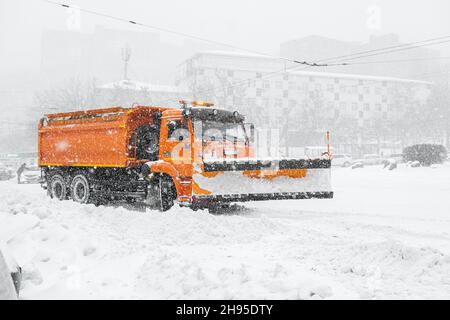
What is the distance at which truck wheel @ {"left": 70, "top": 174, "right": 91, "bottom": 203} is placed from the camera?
46.8ft

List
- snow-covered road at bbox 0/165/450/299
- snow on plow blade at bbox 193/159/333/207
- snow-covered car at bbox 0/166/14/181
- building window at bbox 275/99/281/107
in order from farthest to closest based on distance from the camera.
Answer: building window at bbox 275/99/281/107 < snow-covered car at bbox 0/166/14/181 < snow on plow blade at bbox 193/159/333/207 < snow-covered road at bbox 0/165/450/299

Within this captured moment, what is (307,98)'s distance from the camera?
88.1 meters

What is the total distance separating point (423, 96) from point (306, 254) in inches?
4119

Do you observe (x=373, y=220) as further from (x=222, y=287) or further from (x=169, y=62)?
(x=169, y=62)

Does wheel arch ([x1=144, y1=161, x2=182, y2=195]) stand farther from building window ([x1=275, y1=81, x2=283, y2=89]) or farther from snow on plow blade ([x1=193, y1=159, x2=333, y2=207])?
building window ([x1=275, y1=81, x2=283, y2=89])

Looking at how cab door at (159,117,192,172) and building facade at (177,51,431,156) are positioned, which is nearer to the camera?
cab door at (159,117,192,172)

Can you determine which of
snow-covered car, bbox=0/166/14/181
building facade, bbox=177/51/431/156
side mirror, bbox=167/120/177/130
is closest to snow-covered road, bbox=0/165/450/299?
side mirror, bbox=167/120/177/130

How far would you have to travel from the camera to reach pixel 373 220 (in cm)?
1102

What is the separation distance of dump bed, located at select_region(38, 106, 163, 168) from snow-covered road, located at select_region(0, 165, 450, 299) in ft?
7.24

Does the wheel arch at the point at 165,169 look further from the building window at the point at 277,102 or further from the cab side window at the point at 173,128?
the building window at the point at 277,102

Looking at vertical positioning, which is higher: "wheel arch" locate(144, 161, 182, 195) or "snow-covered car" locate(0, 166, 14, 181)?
"wheel arch" locate(144, 161, 182, 195)

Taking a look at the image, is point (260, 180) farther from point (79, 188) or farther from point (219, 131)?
point (79, 188)
